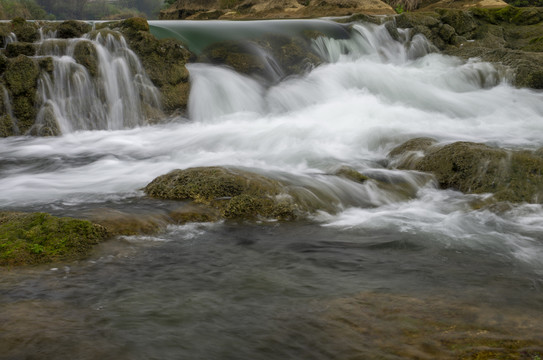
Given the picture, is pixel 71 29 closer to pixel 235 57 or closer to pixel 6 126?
pixel 6 126

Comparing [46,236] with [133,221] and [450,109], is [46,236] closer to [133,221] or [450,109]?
[133,221]

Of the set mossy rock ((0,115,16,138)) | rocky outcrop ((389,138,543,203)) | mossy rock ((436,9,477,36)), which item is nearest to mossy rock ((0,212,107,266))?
rocky outcrop ((389,138,543,203))

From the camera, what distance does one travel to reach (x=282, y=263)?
521 centimetres

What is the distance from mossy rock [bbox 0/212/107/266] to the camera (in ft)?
15.7

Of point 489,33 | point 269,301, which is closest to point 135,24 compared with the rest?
point 269,301

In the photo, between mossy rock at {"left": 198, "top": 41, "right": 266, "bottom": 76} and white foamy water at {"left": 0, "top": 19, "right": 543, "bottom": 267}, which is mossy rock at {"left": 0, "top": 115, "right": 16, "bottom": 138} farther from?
mossy rock at {"left": 198, "top": 41, "right": 266, "bottom": 76}

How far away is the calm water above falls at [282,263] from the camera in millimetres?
3455

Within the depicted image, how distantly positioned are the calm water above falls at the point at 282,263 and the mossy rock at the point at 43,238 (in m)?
0.23

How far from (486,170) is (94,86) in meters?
9.28

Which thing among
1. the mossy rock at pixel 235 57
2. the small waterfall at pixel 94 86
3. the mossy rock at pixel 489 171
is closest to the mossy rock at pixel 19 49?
the small waterfall at pixel 94 86

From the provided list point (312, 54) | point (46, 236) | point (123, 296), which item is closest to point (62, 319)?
point (123, 296)

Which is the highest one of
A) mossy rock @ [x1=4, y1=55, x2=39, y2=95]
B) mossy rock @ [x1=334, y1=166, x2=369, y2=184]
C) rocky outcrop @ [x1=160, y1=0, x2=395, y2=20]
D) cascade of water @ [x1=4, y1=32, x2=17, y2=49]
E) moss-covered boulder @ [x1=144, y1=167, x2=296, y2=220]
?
rocky outcrop @ [x1=160, y1=0, x2=395, y2=20]

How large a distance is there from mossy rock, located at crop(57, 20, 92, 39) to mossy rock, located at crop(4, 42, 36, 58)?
109 cm

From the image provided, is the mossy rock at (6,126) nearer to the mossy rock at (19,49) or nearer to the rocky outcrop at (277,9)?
the mossy rock at (19,49)
